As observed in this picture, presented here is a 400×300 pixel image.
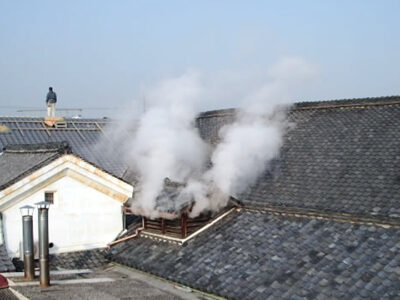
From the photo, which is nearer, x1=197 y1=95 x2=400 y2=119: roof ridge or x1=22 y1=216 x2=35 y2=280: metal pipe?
x1=22 y1=216 x2=35 y2=280: metal pipe

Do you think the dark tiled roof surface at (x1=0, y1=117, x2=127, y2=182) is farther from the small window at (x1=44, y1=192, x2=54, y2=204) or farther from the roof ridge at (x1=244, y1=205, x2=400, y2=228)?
the roof ridge at (x1=244, y1=205, x2=400, y2=228)

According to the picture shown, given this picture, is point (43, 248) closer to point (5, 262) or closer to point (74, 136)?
point (5, 262)

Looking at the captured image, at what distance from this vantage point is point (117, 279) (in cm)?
1223

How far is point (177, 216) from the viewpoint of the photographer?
525 inches

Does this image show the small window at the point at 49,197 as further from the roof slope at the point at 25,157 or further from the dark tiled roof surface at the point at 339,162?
the dark tiled roof surface at the point at 339,162

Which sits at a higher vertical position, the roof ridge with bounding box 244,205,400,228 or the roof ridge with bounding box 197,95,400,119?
the roof ridge with bounding box 197,95,400,119

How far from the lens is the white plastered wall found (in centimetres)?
→ 1413

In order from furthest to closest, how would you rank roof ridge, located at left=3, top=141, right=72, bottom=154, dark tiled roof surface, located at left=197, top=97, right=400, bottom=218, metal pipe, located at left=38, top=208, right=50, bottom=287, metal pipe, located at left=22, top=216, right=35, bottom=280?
roof ridge, located at left=3, top=141, right=72, bottom=154 → dark tiled roof surface, located at left=197, top=97, right=400, bottom=218 → metal pipe, located at left=22, top=216, right=35, bottom=280 → metal pipe, located at left=38, top=208, right=50, bottom=287

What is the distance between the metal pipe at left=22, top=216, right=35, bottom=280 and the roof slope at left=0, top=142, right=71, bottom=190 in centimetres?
281

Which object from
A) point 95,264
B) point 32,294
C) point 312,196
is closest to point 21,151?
point 95,264

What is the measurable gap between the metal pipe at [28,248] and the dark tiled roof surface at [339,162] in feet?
18.3

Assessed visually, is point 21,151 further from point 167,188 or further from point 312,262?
point 312,262

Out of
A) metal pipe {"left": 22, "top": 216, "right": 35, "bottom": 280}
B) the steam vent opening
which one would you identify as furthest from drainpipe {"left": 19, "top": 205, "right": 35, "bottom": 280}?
the steam vent opening

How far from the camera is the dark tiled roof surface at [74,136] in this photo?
20.6 m
